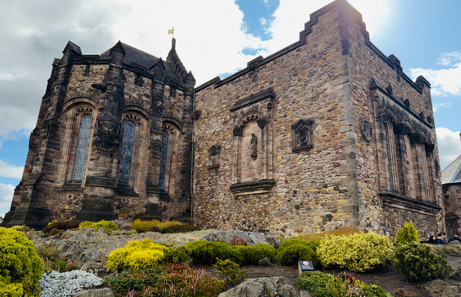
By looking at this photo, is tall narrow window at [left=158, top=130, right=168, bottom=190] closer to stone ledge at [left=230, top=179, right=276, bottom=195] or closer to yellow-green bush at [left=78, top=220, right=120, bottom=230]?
stone ledge at [left=230, top=179, right=276, bottom=195]

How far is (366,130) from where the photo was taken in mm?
12930

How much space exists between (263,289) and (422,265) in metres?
3.83

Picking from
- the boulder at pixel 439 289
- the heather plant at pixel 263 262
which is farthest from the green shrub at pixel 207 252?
the boulder at pixel 439 289

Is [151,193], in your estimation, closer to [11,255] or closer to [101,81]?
[101,81]

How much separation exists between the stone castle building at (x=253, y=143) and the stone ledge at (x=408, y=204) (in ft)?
0.27

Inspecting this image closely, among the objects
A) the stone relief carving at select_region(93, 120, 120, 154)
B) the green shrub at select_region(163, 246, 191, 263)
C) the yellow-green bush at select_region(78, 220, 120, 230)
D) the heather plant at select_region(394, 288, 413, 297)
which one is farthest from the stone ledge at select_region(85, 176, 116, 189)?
the heather plant at select_region(394, 288, 413, 297)

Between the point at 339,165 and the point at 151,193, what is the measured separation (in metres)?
10.4

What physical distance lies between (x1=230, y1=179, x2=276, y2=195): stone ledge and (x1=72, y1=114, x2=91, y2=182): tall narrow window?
8.40 meters

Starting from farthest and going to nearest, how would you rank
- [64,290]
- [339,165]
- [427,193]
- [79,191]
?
[427,193], [79,191], [339,165], [64,290]

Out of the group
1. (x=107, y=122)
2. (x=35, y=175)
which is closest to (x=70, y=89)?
(x=107, y=122)

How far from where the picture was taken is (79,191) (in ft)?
52.4

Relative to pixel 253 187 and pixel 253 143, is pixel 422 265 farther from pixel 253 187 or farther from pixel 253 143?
pixel 253 143

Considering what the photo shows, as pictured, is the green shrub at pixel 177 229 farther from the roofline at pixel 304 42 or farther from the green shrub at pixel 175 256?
the roofline at pixel 304 42

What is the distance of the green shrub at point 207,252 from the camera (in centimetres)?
795
